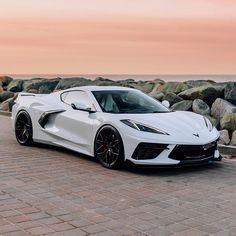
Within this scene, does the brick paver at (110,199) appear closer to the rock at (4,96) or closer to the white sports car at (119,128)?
the white sports car at (119,128)

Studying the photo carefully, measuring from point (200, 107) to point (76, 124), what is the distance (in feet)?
18.4

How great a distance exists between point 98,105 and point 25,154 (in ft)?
5.71

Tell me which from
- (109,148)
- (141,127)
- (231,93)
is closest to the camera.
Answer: (141,127)

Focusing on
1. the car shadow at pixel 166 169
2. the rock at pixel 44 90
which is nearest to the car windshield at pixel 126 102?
the car shadow at pixel 166 169

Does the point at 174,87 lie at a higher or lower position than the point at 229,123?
higher

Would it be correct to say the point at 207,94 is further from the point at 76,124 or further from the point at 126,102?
the point at 76,124

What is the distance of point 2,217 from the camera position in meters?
5.01

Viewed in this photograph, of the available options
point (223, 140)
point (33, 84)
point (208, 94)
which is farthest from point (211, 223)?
point (33, 84)

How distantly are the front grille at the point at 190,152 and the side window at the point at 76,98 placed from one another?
184cm

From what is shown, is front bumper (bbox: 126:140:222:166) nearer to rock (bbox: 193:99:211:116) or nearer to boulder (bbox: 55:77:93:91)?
rock (bbox: 193:99:211:116)

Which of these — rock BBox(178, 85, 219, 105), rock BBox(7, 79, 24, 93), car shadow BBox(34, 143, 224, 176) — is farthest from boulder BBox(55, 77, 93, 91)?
car shadow BBox(34, 143, 224, 176)

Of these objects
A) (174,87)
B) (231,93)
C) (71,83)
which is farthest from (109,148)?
(71,83)

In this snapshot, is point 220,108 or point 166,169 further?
point 220,108

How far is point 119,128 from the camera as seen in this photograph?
733 cm
